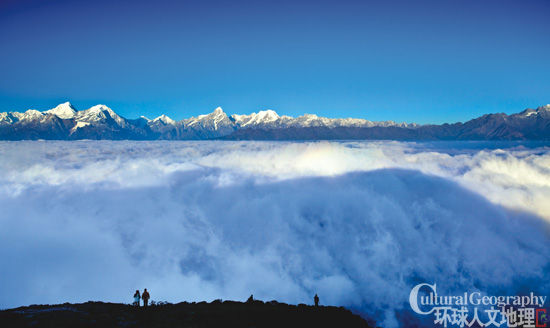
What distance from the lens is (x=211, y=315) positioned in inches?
1671

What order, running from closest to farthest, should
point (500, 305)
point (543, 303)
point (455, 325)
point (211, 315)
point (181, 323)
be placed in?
point (181, 323)
point (211, 315)
point (455, 325)
point (543, 303)
point (500, 305)

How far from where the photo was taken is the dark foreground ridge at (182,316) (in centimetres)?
3591

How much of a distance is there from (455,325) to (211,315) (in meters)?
164

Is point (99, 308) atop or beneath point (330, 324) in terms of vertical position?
atop

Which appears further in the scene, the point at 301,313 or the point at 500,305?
the point at 500,305

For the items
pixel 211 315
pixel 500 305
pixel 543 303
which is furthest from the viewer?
pixel 500 305

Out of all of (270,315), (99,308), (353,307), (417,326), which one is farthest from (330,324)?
(353,307)

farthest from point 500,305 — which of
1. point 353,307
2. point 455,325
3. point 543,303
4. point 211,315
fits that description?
point 211,315

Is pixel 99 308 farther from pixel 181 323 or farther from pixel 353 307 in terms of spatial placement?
pixel 353 307

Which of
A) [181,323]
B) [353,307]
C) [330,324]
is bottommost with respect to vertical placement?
[353,307]

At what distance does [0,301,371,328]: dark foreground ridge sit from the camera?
1414 inches

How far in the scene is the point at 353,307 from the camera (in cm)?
19250

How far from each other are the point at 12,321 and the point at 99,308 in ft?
33.5

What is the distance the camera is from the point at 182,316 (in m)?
40.2
